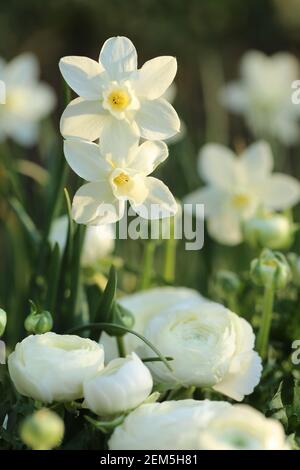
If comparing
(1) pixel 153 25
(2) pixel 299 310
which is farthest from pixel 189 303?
(1) pixel 153 25

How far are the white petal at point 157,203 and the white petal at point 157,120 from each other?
4cm

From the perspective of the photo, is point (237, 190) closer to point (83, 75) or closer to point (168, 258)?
point (168, 258)

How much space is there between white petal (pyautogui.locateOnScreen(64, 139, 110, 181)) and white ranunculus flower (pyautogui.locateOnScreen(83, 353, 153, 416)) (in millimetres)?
180

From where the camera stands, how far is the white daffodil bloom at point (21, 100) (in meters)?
1.55

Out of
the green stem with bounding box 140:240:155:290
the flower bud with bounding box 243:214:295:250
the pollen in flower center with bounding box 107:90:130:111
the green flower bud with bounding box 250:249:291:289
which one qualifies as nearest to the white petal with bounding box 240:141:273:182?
the flower bud with bounding box 243:214:295:250

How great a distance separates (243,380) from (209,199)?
0.47m

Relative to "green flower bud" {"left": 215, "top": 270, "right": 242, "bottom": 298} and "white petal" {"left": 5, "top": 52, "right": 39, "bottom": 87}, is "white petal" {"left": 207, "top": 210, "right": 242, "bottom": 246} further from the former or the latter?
"white petal" {"left": 5, "top": 52, "right": 39, "bottom": 87}

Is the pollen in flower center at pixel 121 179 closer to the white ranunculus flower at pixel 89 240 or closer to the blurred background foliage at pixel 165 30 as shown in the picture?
the white ranunculus flower at pixel 89 240

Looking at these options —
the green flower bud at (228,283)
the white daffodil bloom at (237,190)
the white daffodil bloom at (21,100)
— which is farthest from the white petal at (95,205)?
the white daffodil bloom at (21,100)

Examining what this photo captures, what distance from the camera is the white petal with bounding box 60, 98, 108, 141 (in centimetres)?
74

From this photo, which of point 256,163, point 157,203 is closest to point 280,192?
point 256,163

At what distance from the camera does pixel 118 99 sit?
750 millimetres

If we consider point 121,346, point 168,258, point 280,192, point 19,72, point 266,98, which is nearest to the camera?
point 121,346

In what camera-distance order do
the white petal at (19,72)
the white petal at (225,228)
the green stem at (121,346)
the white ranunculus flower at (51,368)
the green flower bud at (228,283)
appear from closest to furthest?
the white ranunculus flower at (51,368), the green stem at (121,346), the green flower bud at (228,283), the white petal at (225,228), the white petal at (19,72)
